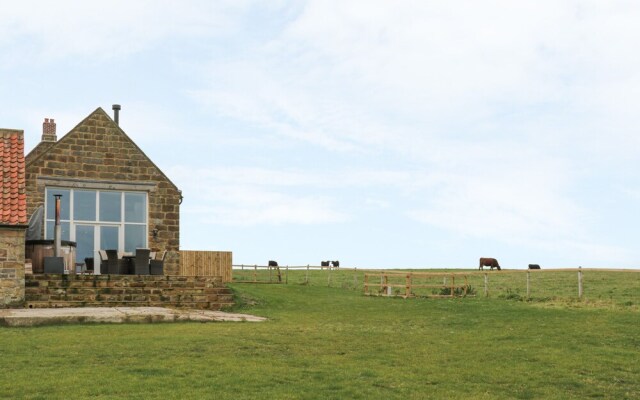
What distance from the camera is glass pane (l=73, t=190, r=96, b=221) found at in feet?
97.9

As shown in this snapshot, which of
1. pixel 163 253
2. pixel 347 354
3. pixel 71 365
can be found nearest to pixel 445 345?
pixel 347 354

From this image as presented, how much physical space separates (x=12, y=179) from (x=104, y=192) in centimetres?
626

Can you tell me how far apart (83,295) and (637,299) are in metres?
20.7

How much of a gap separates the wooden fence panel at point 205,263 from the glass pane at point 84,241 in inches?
239

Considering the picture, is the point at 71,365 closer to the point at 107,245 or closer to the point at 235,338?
the point at 235,338

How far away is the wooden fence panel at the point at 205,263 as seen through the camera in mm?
A: 35812

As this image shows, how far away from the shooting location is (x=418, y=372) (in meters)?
13.2

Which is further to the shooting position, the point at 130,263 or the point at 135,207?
the point at 135,207

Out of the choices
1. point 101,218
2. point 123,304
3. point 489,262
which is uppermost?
point 101,218

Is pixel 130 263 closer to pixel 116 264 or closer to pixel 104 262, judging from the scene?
pixel 116 264

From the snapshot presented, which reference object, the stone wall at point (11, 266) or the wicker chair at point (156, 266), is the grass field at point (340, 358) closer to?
the stone wall at point (11, 266)

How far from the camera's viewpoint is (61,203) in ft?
97.3

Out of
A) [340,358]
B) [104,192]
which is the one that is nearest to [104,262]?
[104,192]

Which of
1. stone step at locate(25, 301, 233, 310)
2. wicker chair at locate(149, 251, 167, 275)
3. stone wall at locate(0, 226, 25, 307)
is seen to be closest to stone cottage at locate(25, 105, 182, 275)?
wicker chair at locate(149, 251, 167, 275)
